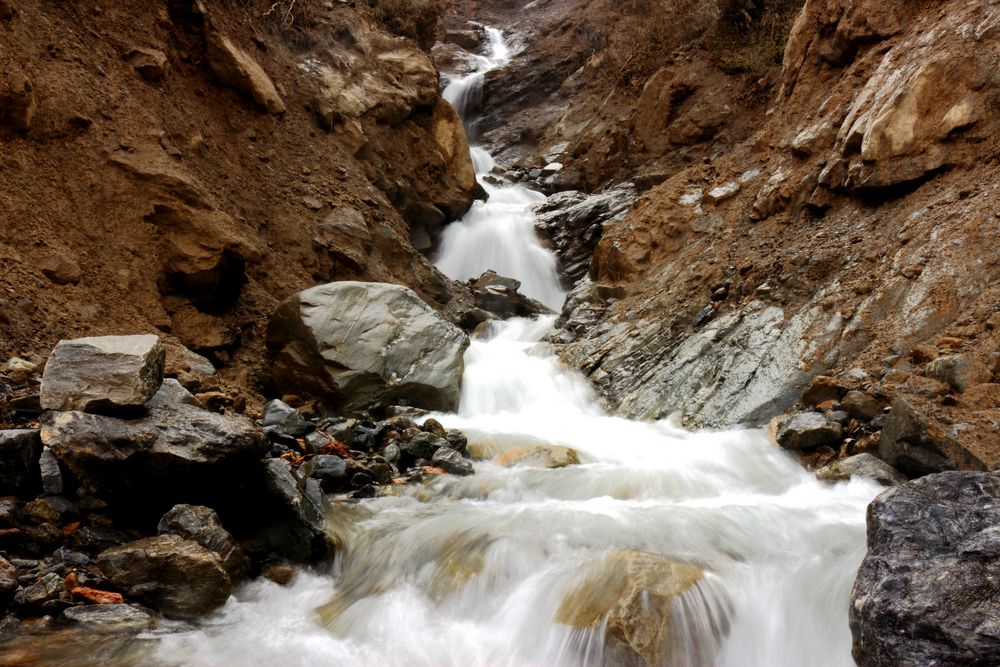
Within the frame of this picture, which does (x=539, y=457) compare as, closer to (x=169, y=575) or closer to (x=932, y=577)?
(x=169, y=575)

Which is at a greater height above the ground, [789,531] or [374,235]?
[374,235]

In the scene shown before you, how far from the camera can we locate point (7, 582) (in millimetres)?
3258

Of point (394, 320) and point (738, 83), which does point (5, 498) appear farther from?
point (738, 83)

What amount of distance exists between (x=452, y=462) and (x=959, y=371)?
4824mm

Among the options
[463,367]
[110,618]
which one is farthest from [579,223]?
[110,618]

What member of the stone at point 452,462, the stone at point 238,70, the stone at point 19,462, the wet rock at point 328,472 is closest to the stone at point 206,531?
the stone at point 19,462

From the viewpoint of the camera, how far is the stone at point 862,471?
5.26m

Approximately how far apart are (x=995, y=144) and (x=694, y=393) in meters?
4.49

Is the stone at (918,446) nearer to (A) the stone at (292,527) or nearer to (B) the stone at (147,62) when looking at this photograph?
(A) the stone at (292,527)

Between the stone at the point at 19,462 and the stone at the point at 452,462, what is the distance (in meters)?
3.50

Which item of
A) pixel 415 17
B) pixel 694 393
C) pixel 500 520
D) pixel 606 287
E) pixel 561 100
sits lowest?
pixel 500 520

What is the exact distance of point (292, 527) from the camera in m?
4.53

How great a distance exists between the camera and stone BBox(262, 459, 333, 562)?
452 centimetres

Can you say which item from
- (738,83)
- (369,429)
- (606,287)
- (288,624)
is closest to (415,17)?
(738,83)
